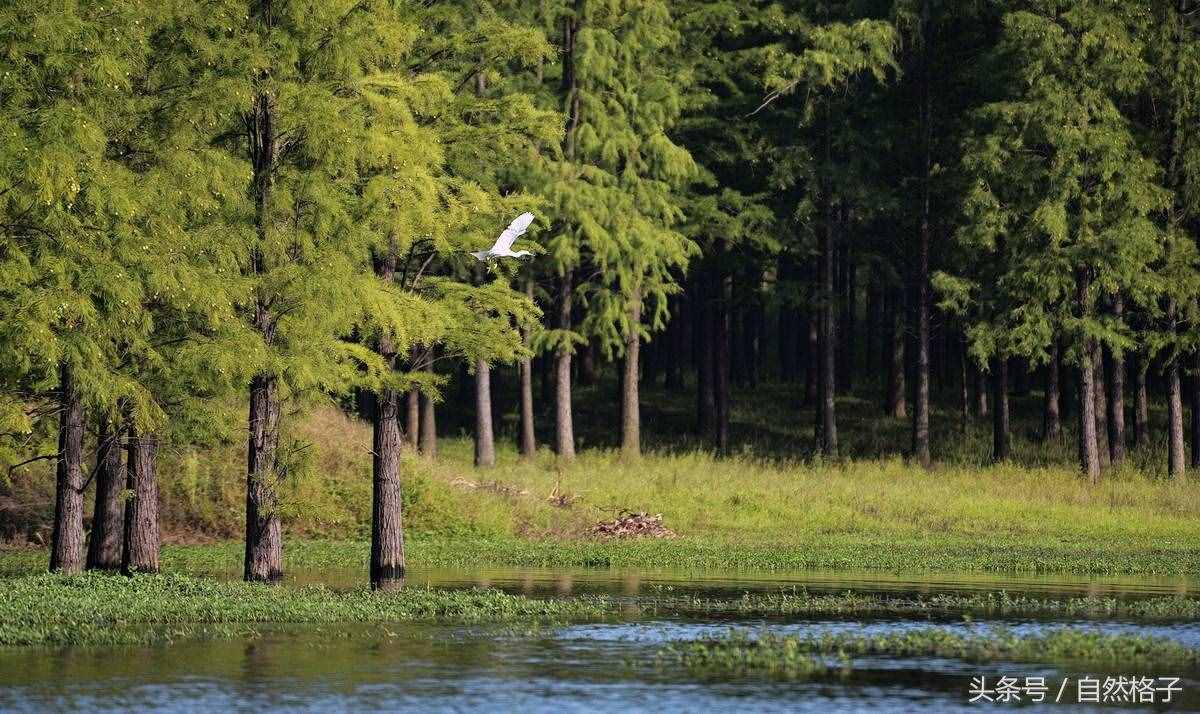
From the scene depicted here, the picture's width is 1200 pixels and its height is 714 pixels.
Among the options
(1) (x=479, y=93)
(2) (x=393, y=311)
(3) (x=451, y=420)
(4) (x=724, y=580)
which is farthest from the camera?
(3) (x=451, y=420)

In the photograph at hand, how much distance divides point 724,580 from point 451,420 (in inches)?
1299

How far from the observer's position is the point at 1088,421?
1890 inches

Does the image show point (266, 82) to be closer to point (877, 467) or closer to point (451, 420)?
point (877, 467)

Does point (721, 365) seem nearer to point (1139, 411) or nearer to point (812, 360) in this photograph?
point (812, 360)

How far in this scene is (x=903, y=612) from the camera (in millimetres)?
26188

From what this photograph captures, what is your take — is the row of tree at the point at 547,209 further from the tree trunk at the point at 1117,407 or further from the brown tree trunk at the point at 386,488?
the tree trunk at the point at 1117,407

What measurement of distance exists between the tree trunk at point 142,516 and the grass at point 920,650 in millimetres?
10941

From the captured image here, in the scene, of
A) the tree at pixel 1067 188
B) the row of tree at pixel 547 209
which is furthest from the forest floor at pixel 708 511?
the tree at pixel 1067 188

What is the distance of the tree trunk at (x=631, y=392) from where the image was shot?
50.2m

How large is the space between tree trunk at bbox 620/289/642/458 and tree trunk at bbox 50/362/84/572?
23.2 metres

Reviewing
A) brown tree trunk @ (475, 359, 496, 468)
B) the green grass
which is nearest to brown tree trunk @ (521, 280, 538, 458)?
brown tree trunk @ (475, 359, 496, 468)

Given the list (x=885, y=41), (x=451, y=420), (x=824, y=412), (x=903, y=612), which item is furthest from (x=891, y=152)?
(x=903, y=612)

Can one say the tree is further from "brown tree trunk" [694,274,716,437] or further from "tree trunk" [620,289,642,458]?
"brown tree trunk" [694,274,716,437]

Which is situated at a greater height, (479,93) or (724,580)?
(479,93)
